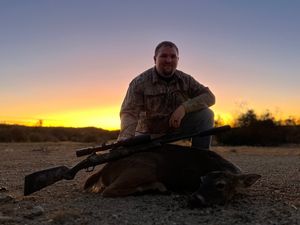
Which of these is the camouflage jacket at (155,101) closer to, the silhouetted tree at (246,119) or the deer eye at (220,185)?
the deer eye at (220,185)

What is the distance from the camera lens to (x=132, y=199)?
5852 millimetres

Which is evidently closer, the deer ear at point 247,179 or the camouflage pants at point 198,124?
the deer ear at point 247,179

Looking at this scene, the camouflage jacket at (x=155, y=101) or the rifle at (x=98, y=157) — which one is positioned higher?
the camouflage jacket at (x=155, y=101)

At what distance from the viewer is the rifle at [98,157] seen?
19.8 ft

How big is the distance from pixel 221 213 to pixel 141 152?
5.15ft

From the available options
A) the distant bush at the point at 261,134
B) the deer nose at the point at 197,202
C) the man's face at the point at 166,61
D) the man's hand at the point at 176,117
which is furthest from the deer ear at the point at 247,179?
the distant bush at the point at 261,134

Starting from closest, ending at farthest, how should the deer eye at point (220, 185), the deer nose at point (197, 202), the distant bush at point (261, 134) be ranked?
1. the deer nose at point (197, 202)
2. the deer eye at point (220, 185)
3. the distant bush at point (261, 134)

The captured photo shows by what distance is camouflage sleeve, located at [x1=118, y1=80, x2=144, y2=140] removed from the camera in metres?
6.84

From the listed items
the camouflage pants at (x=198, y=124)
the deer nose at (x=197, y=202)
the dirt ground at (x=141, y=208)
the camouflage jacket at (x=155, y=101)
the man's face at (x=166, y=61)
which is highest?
the man's face at (x=166, y=61)

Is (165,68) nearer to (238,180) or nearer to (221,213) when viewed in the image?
(238,180)

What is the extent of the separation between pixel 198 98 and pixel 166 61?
2.19 ft

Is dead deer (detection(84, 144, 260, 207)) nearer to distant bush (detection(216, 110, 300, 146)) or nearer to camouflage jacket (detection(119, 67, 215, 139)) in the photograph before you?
camouflage jacket (detection(119, 67, 215, 139))

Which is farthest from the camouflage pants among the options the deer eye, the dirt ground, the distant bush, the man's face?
the distant bush

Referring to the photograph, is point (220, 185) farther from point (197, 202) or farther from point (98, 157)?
point (98, 157)
